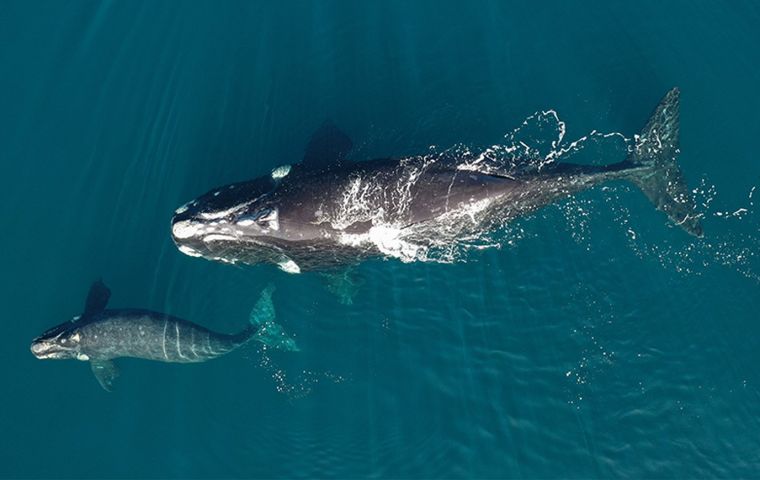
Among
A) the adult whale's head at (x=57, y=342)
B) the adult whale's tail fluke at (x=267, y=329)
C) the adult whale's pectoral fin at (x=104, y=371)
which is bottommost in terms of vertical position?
the adult whale's pectoral fin at (x=104, y=371)

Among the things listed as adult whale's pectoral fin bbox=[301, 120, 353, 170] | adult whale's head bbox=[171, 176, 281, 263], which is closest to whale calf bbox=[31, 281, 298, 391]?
adult whale's head bbox=[171, 176, 281, 263]

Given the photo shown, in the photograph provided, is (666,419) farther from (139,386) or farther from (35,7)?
(35,7)

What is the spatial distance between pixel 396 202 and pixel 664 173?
478 centimetres

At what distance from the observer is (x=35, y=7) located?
1520 cm

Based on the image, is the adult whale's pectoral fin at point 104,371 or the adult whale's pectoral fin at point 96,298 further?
the adult whale's pectoral fin at point 96,298

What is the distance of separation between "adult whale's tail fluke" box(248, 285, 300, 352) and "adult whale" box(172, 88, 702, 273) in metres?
1.06

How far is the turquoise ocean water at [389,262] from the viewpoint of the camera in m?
11.1

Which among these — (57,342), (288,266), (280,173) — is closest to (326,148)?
(280,173)

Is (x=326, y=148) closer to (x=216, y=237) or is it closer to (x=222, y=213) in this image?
(x=222, y=213)

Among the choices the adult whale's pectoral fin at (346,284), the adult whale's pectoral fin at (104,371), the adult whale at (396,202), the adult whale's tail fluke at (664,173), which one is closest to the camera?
the adult whale at (396,202)

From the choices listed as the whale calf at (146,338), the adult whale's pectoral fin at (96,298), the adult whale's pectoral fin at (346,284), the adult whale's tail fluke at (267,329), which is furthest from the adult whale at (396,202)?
the adult whale's pectoral fin at (96,298)

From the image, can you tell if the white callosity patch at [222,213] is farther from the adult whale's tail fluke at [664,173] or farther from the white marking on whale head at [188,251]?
the adult whale's tail fluke at [664,173]

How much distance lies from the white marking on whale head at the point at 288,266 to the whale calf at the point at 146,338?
534 mm

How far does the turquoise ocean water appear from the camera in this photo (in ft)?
36.4
